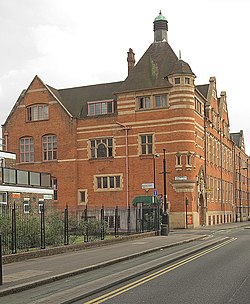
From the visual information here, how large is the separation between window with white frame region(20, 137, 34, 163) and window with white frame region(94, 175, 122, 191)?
8582mm

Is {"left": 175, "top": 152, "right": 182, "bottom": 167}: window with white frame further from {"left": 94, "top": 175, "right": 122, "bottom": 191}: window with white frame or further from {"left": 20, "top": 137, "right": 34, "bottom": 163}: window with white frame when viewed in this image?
{"left": 20, "top": 137, "right": 34, "bottom": 163}: window with white frame

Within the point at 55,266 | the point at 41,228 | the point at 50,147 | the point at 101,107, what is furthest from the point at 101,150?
the point at 55,266

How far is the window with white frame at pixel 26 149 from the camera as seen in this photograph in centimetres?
6228

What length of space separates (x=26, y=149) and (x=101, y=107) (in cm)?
1006

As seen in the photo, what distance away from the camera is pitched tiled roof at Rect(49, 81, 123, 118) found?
62.7m

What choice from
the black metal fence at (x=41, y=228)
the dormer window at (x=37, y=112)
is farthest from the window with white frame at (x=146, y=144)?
the black metal fence at (x=41, y=228)

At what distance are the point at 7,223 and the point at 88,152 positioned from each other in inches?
1491

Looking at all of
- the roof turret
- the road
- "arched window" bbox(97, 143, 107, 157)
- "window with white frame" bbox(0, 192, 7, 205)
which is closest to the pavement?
the road

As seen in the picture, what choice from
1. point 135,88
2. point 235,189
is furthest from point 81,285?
point 235,189

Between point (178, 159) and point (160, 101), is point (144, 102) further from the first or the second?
point (178, 159)

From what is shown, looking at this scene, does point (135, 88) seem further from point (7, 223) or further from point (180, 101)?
point (7, 223)

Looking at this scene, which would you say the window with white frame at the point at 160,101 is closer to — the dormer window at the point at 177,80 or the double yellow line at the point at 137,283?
the dormer window at the point at 177,80

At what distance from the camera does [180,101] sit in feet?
180

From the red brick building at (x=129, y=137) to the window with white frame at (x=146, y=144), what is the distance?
0.10 metres
